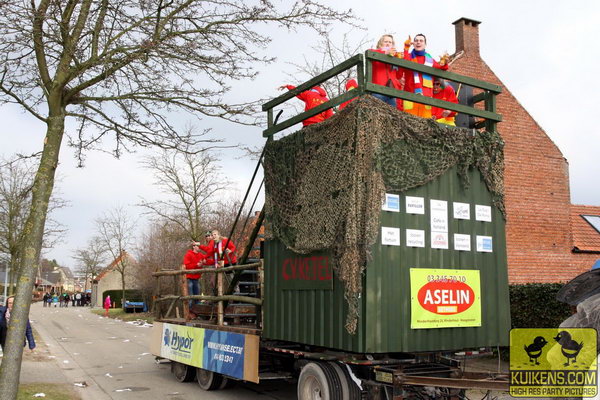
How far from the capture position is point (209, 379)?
929cm

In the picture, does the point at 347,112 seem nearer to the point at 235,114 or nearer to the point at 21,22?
the point at 235,114

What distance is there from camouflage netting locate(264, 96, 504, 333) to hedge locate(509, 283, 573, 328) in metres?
4.75

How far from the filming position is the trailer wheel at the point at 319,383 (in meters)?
6.26

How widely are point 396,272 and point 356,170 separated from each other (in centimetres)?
122

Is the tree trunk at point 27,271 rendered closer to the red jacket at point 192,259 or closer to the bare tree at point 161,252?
the red jacket at point 192,259

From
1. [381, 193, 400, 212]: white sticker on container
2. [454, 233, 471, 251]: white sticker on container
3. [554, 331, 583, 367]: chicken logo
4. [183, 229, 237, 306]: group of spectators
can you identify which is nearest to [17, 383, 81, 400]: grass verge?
[183, 229, 237, 306]: group of spectators

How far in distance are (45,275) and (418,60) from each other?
5362 inches

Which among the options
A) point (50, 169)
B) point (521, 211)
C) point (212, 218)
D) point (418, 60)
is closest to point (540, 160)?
point (521, 211)

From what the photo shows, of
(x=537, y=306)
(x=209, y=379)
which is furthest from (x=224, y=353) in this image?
(x=537, y=306)

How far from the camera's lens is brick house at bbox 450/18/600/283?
14.9 meters

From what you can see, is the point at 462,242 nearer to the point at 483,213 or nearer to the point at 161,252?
the point at 483,213

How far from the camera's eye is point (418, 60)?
7.17 metres

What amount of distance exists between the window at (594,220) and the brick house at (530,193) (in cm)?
139

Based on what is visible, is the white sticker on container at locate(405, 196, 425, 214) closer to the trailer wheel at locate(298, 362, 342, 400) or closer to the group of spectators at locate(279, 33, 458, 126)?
the group of spectators at locate(279, 33, 458, 126)
